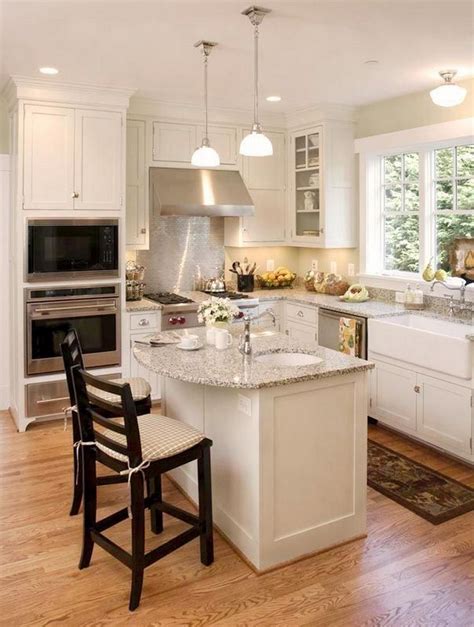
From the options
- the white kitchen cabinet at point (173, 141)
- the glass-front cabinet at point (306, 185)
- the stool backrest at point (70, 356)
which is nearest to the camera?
the stool backrest at point (70, 356)

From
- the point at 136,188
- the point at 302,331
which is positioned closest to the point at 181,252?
the point at 136,188

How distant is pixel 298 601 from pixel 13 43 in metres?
3.48

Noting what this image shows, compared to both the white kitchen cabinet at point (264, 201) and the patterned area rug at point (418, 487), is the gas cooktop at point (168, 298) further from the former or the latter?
the patterned area rug at point (418, 487)

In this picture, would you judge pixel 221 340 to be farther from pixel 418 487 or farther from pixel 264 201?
pixel 264 201

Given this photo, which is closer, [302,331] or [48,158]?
[48,158]

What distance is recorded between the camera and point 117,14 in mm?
3053

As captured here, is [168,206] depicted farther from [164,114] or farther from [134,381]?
[134,381]

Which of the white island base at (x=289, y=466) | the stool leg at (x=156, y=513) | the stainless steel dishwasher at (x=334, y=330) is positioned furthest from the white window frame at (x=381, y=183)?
the stool leg at (x=156, y=513)

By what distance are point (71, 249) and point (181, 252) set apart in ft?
4.53

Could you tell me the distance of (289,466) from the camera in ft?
8.82

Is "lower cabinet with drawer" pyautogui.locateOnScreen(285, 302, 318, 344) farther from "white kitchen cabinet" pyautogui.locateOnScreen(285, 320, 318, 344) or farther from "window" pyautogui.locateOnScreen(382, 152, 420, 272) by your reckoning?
"window" pyautogui.locateOnScreen(382, 152, 420, 272)

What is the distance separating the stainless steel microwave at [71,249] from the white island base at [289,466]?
212 cm

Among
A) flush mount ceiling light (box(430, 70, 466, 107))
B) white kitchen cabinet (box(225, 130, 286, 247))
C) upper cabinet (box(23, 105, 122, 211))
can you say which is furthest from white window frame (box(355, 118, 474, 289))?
upper cabinet (box(23, 105, 122, 211))

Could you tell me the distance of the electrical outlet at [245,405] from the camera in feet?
8.69
